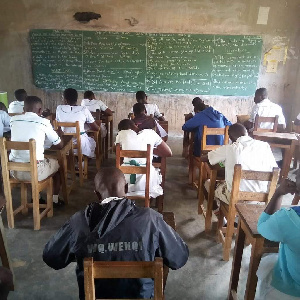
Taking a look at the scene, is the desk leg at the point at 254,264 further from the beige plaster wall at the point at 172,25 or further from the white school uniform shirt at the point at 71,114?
the beige plaster wall at the point at 172,25

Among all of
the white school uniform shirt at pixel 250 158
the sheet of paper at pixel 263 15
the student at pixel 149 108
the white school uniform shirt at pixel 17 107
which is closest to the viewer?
the white school uniform shirt at pixel 250 158

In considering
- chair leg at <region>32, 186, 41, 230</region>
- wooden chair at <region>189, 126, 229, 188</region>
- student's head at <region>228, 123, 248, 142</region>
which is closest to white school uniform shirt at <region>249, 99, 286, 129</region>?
wooden chair at <region>189, 126, 229, 188</region>

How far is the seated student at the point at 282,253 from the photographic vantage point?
141cm

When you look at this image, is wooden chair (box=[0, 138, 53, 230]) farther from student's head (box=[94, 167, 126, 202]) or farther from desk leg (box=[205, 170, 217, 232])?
desk leg (box=[205, 170, 217, 232])

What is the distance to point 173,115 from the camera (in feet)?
22.1

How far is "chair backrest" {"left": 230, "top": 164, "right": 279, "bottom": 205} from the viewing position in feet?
7.55

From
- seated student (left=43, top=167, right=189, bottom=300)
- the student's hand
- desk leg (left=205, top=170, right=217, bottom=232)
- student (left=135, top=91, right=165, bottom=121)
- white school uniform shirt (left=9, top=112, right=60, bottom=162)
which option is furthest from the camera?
student (left=135, top=91, right=165, bottom=121)

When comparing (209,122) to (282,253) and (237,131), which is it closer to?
(237,131)

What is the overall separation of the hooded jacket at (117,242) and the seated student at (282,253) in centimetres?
43

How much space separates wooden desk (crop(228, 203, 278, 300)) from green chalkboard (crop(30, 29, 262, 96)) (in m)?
4.79

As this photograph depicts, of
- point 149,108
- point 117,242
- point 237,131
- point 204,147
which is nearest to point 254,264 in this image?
point 117,242

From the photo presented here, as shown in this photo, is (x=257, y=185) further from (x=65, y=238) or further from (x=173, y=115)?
(x=173, y=115)

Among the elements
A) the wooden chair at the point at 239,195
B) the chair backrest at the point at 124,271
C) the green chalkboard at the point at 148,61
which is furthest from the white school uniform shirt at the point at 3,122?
the chair backrest at the point at 124,271

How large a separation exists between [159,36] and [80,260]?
558 centimetres
